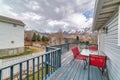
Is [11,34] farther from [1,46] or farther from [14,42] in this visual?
[1,46]

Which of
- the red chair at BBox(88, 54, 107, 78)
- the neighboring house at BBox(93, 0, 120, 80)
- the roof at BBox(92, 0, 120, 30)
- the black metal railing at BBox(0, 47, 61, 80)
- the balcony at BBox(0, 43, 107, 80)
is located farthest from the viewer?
the red chair at BBox(88, 54, 107, 78)

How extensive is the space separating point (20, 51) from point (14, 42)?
261 cm

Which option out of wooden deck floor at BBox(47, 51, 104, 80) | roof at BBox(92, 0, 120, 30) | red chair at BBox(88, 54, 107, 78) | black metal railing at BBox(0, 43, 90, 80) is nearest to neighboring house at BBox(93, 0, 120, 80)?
roof at BBox(92, 0, 120, 30)

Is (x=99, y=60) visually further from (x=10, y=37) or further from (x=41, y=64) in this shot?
(x=10, y=37)

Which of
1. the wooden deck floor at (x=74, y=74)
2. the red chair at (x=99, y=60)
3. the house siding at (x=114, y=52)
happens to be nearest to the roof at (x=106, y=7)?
the house siding at (x=114, y=52)

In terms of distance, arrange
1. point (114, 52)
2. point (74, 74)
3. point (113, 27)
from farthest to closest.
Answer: point (74, 74), point (113, 27), point (114, 52)

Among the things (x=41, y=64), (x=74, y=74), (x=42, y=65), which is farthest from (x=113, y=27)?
(x=41, y=64)

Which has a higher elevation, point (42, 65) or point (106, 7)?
point (106, 7)

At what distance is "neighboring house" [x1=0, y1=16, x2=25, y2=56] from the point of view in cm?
1613

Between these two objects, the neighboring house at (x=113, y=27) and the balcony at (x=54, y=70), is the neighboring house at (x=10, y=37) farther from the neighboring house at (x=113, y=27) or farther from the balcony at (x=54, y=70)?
the neighboring house at (x=113, y=27)

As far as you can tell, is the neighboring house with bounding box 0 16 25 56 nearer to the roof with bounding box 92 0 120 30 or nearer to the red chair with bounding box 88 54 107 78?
the red chair with bounding box 88 54 107 78

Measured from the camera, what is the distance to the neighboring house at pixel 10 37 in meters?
16.1

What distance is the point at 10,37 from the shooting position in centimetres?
1745

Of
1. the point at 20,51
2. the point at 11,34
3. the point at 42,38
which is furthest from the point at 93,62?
the point at 42,38
